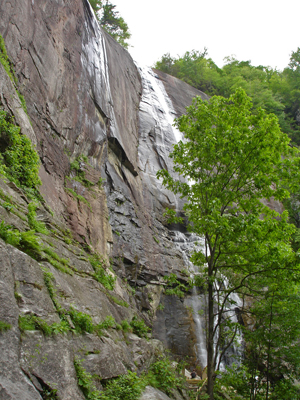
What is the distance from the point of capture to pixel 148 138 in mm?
21438

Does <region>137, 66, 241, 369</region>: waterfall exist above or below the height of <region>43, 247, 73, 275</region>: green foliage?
above

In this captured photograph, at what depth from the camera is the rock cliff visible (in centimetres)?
389

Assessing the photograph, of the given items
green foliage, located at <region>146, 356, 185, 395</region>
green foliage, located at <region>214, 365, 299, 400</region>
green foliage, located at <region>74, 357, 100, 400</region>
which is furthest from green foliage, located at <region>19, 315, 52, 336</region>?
green foliage, located at <region>214, 365, 299, 400</region>

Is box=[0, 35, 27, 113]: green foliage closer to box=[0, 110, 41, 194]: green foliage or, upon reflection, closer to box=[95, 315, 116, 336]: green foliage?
box=[0, 110, 41, 194]: green foliage

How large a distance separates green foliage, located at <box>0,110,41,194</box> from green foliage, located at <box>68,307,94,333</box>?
3.64 meters

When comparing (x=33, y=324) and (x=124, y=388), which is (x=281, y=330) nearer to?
(x=124, y=388)

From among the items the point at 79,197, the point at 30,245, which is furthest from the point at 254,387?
the point at 79,197

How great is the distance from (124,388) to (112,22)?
34.2 m

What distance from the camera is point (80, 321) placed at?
16.8 ft

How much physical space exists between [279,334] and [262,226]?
2.72 meters

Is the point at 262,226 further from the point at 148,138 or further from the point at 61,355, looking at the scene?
the point at 148,138

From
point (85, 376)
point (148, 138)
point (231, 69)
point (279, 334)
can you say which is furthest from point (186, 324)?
point (231, 69)

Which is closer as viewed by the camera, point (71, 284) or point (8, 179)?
point (71, 284)

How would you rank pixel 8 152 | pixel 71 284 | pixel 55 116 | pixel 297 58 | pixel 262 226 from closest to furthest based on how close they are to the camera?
pixel 71 284
pixel 262 226
pixel 8 152
pixel 55 116
pixel 297 58
